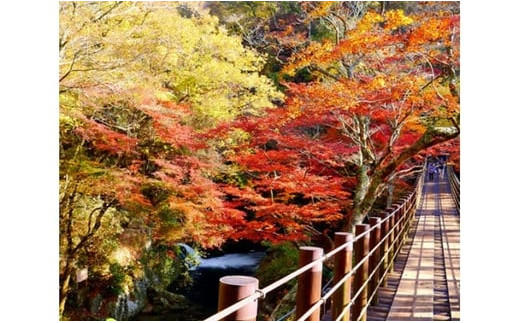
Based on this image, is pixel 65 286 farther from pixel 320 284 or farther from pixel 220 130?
pixel 320 284

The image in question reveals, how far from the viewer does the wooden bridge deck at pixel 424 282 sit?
277cm

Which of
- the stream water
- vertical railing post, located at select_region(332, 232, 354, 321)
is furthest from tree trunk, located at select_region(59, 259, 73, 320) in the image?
vertical railing post, located at select_region(332, 232, 354, 321)

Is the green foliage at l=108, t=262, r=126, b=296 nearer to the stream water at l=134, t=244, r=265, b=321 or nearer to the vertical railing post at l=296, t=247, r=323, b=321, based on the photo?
the stream water at l=134, t=244, r=265, b=321

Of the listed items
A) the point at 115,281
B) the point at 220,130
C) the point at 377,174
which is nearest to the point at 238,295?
the point at 377,174

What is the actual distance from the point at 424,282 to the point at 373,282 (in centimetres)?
86

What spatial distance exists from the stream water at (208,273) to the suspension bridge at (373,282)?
329cm

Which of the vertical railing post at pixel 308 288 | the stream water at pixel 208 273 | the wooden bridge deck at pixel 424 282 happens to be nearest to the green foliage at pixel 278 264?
the stream water at pixel 208 273

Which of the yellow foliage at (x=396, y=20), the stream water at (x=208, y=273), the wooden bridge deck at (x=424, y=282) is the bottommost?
the stream water at (x=208, y=273)

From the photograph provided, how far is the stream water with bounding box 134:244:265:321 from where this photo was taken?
7.31m

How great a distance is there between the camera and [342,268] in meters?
1.92

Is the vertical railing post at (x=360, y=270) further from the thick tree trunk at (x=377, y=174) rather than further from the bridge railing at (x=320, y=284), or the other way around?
the thick tree trunk at (x=377, y=174)

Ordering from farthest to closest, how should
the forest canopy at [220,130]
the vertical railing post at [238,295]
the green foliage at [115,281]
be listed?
the green foliage at [115,281] → the forest canopy at [220,130] → the vertical railing post at [238,295]
